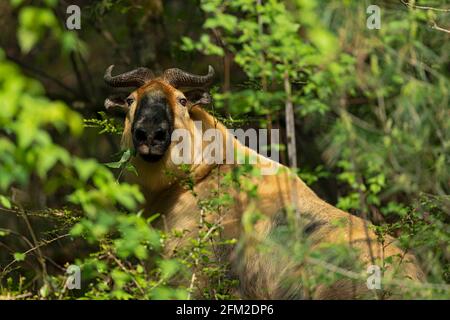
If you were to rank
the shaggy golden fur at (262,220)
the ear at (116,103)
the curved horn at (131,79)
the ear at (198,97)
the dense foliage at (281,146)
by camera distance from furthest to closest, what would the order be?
the ear at (116,103) < the curved horn at (131,79) < the ear at (198,97) < the shaggy golden fur at (262,220) < the dense foliage at (281,146)

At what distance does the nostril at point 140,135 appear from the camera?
22.9 ft

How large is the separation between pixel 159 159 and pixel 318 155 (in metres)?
4.63

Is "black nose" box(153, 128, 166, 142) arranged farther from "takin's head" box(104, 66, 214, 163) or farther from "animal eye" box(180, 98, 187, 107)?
"animal eye" box(180, 98, 187, 107)

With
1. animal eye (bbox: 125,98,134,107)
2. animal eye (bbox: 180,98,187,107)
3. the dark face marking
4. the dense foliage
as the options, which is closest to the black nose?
the dark face marking

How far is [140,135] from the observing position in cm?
700

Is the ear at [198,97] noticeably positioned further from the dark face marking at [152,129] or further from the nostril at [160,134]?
the nostril at [160,134]

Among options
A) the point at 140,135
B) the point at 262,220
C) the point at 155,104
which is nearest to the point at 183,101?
the point at 155,104

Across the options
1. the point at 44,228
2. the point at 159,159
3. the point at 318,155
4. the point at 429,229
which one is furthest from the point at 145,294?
the point at 318,155

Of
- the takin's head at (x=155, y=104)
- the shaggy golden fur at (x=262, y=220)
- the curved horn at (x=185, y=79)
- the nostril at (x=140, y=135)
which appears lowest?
the shaggy golden fur at (x=262, y=220)

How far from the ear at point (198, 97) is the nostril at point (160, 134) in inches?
23.3

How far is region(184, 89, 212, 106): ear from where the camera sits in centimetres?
748

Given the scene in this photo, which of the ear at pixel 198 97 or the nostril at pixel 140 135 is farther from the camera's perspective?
the ear at pixel 198 97

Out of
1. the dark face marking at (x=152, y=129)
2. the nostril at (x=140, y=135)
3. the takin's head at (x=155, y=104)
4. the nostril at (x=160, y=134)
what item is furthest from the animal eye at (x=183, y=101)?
the nostril at (x=140, y=135)
